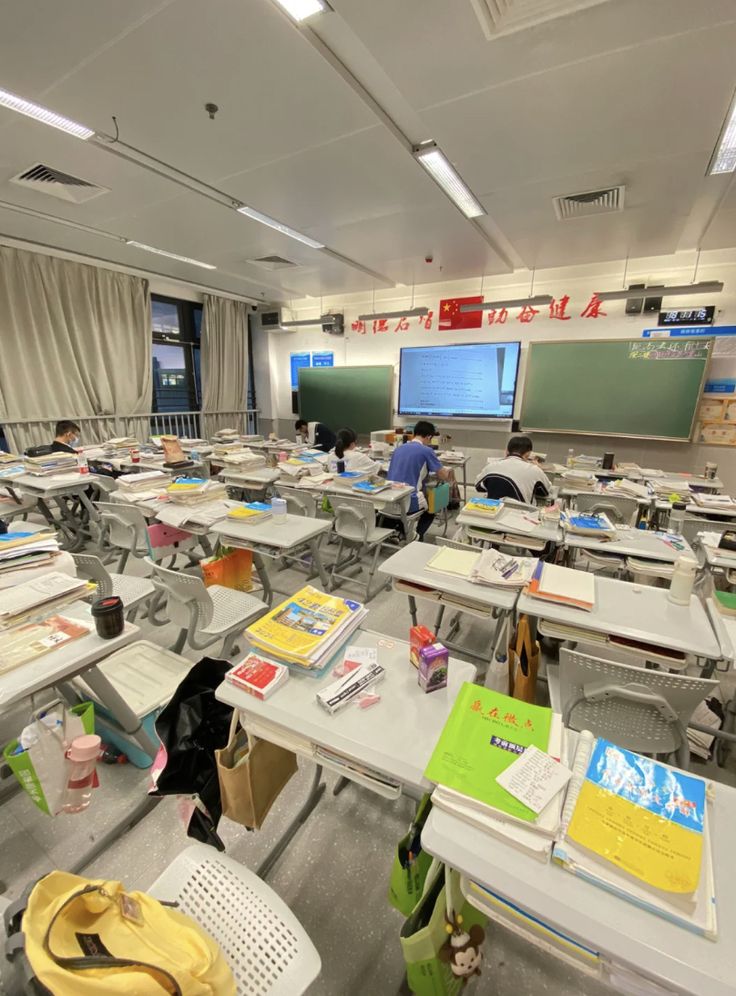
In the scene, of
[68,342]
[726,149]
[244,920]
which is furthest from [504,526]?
[68,342]

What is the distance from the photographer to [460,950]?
36.5 inches

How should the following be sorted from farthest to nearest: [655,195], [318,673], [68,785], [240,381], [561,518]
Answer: [240,381] < [655,195] < [561,518] < [68,785] < [318,673]

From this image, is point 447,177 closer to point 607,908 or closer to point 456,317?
point 456,317

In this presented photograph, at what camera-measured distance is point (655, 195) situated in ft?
11.3

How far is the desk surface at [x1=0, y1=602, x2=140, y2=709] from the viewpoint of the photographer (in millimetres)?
1125

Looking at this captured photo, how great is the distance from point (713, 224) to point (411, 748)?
18.6 ft

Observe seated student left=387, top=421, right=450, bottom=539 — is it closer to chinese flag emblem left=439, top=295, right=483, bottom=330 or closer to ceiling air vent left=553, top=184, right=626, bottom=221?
ceiling air vent left=553, top=184, right=626, bottom=221

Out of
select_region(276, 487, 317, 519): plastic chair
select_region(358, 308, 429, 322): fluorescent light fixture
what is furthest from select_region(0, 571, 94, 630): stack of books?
select_region(358, 308, 429, 322): fluorescent light fixture

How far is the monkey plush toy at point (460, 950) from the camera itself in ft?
3.02

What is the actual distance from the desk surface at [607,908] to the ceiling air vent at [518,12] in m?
3.03

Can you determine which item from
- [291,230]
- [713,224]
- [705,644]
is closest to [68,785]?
[705,644]

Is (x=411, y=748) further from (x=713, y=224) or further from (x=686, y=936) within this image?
(x=713, y=224)

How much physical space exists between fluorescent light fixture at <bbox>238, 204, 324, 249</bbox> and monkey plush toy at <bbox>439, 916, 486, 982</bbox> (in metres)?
5.04

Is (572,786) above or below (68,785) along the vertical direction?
above
